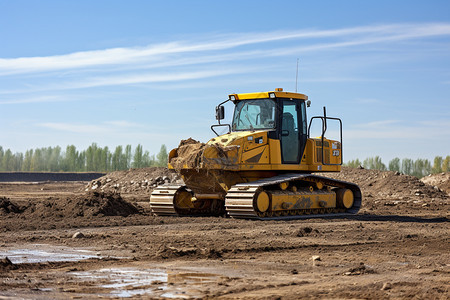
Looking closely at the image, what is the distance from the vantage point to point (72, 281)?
815cm

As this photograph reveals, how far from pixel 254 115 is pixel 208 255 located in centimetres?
940

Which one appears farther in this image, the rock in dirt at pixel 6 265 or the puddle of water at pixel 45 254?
the puddle of water at pixel 45 254

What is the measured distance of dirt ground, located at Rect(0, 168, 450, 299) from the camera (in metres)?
7.71

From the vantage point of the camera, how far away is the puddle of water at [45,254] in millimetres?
10172

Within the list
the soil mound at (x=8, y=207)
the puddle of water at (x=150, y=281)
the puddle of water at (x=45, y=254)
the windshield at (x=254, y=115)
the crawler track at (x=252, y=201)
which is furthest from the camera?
the windshield at (x=254, y=115)

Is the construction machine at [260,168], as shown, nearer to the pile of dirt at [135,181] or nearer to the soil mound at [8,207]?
the soil mound at [8,207]

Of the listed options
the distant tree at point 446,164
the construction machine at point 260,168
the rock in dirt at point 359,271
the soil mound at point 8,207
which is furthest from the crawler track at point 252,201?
the distant tree at point 446,164

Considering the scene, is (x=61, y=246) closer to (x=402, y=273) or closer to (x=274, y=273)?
(x=274, y=273)

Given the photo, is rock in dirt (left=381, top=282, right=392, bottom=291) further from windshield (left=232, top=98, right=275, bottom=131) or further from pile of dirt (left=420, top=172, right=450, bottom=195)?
pile of dirt (left=420, top=172, right=450, bottom=195)

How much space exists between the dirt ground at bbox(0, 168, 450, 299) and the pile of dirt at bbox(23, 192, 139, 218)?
0.12 feet

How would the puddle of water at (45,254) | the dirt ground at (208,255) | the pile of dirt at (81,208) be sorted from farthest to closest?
1. the pile of dirt at (81,208)
2. the puddle of water at (45,254)
3. the dirt ground at (208,255)

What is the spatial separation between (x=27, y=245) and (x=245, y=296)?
633 centimetres

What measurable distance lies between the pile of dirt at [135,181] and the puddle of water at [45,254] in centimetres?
2759

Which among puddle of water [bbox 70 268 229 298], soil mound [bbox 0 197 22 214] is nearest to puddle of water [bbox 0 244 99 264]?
puddle of water [bbox 70 268 229 298]
